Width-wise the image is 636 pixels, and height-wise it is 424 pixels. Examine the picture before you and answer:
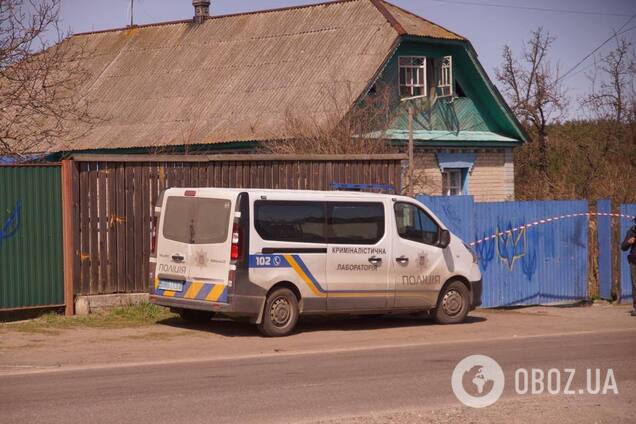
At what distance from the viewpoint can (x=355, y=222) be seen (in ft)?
49.3

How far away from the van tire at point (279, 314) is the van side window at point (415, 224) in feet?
7.24

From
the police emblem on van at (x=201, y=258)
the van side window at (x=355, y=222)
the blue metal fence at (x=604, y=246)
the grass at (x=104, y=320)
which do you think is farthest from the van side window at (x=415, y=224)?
the blue metal fence at (x=604, y=246)

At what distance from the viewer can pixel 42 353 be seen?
1249 centimetres

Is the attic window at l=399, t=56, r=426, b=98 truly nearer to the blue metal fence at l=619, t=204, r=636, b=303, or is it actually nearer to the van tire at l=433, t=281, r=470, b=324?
the blue metal fence at l=619, t=204, r=636, b=303

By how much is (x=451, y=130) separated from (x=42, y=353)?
67.1 ft

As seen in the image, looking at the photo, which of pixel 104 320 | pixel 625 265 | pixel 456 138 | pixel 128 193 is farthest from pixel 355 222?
pixel 456 138

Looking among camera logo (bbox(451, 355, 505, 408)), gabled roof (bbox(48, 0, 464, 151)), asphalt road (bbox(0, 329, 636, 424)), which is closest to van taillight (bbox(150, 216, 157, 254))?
asphalt road (bbox(0, 329, 636, 424))

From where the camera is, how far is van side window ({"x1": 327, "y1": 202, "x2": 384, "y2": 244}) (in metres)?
14.7

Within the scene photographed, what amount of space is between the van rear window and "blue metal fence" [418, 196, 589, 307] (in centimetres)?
536

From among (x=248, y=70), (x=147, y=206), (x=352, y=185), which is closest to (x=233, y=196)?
(x=147, y=206)

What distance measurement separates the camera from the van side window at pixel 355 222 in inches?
580

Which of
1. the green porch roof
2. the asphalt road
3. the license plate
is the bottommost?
the asphalt road

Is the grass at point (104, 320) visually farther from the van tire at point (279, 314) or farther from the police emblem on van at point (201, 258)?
the van tire at point (279, 314)

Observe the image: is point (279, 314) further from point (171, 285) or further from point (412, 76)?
point (412, 76)
